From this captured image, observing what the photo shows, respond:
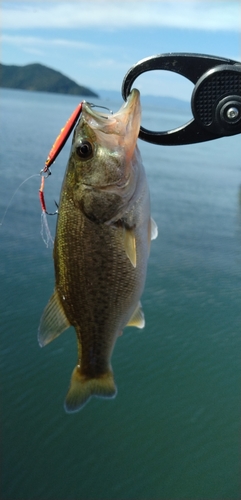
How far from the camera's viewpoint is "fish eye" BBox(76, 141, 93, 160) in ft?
5.77

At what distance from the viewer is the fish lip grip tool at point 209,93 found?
1720 mm

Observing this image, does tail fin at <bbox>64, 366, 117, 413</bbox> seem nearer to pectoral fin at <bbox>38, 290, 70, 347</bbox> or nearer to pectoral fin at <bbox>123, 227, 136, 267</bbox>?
pectoral fin at <bbox>38, 290, 70, 347</bbox>

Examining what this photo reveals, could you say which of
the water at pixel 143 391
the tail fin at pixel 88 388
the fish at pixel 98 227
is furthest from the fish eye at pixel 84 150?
the water at pixel 143 391

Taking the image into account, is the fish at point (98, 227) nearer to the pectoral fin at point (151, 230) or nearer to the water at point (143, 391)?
the pectoral fin at point (151, 230)

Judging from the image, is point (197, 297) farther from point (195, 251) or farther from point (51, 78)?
point (51, 78)

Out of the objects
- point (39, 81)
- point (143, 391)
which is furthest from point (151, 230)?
point (39, 81)

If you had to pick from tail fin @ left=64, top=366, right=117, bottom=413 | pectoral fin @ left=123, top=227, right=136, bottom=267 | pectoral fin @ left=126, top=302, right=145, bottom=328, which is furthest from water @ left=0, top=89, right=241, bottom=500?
pectoral fin @ left=123, top=227, right=136, bottom=267

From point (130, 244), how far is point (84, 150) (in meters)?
0.38

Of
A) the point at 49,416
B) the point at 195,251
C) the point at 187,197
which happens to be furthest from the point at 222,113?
the point at 187,197

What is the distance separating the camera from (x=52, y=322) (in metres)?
1.78

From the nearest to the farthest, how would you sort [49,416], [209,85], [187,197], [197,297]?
[209,85], [49,416], [197,297], [187,197]

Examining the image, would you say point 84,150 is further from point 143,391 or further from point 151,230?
point 143,391

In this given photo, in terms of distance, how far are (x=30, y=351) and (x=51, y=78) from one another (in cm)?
10655

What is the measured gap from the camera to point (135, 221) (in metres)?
1.76
